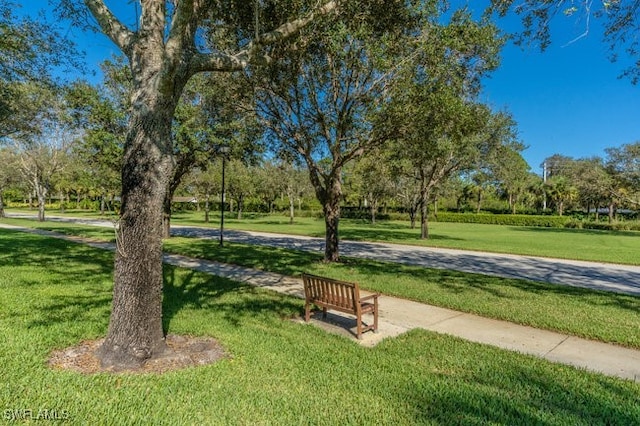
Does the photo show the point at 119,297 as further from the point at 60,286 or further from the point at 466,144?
the point at 466,144

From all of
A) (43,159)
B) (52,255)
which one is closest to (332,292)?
(52,255)

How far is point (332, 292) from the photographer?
19.3 feet

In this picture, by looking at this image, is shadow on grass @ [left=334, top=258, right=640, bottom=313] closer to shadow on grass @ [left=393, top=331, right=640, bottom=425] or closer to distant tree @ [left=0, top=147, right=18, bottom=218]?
shadow on grass @ [left=393, top=331, right=640, bottom=425]

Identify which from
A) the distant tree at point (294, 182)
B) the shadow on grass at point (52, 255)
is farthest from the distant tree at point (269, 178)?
the shadow on grass at point (52, 255)

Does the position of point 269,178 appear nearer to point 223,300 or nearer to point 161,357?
point 223,300

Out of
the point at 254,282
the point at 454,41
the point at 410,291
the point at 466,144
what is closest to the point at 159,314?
the point at 254,282

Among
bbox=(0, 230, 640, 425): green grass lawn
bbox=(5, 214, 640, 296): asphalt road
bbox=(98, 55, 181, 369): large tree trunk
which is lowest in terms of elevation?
bbox=(5, 214, 640, 296): asphalt road

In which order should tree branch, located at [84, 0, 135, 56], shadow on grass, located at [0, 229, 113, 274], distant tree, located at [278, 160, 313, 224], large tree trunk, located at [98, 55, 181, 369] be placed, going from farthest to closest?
distant tree, located at [278, 160, 313, 224] → shadow on grass, located at [0, 229, 113, 274] → tree branch, located at [84, 0, 135, 56] → large tree trunk, located at [98, 55, 181, 369]

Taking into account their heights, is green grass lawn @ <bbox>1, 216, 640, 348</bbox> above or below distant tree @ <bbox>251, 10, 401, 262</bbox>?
below

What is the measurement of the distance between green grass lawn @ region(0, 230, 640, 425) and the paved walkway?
37 centimetres

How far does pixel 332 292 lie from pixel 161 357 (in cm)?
250

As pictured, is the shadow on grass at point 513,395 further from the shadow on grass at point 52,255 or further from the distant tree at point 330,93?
the shadow on grass at point 52,255

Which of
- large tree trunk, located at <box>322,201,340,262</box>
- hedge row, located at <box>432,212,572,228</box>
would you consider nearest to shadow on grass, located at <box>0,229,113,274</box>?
large tree trunk, located at <box>322,201,340,262</box>

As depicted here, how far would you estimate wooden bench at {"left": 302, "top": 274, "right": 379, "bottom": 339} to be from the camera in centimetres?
541
